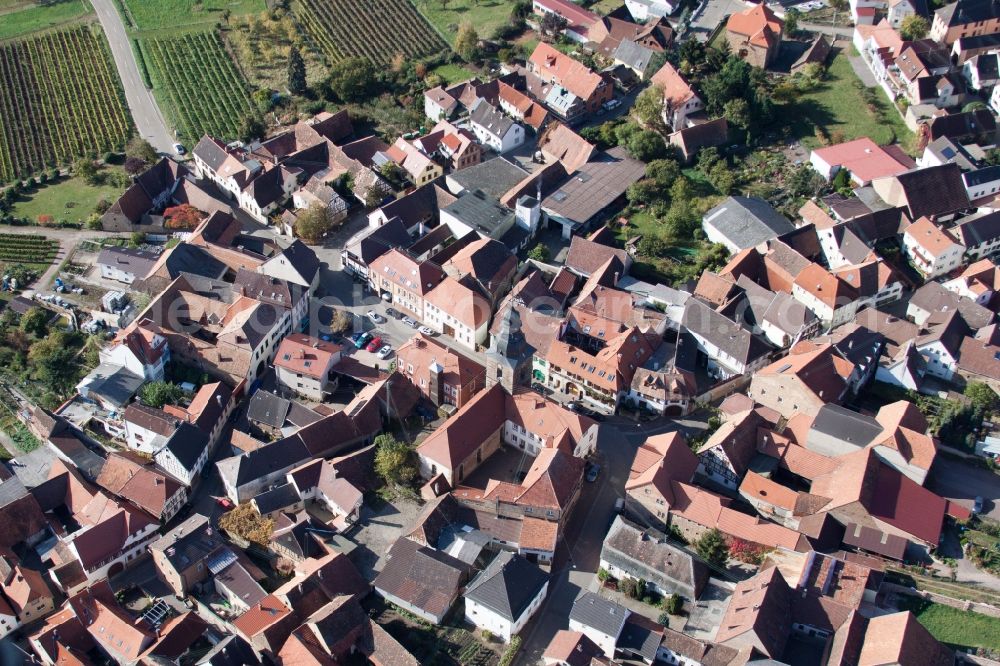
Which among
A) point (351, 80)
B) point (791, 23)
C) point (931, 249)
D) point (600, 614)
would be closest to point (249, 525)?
point (600, 614)

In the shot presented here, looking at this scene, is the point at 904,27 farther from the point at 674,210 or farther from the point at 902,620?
the point at 902,620

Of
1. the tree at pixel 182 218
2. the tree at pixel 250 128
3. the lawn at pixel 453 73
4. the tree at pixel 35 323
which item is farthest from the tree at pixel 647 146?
the tree at pixel 35 323

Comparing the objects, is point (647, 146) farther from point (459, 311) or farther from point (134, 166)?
point (134, 166)

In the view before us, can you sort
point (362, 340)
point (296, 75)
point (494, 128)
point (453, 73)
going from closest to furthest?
point (362, 340), point (494, 128), point (296, 75), point (453, 73)

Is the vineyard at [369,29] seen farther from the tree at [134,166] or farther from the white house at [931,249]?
the white house at [931,249]

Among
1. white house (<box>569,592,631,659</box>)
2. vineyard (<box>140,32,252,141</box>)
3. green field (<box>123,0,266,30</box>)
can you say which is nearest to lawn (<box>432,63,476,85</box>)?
vineyard (<box>140,32,252,141</box>)

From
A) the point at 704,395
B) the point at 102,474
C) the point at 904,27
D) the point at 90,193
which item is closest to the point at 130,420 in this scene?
the point at 102,474

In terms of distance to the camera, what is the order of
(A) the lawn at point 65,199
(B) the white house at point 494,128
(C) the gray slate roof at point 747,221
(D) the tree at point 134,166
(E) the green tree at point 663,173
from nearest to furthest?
(C) the gray slate roof at point 747,221 → (E) the green tree at point 663,173 → (A) the lawn at point 65,199 → (D) the tree at point 134,166 → (B) the white house at point 494,128
